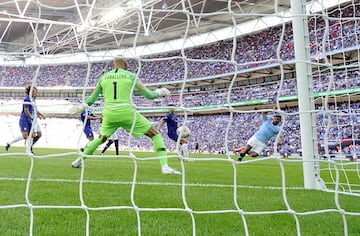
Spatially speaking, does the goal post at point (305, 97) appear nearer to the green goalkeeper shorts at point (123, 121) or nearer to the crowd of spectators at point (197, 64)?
the green goalkeeper shorts at point (123, 121)

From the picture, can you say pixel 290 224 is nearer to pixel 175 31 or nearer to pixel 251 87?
pixel 251 87

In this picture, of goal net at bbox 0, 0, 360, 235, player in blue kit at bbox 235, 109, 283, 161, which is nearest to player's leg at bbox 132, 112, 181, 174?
goal net at bbox 0, 0, 360, 235

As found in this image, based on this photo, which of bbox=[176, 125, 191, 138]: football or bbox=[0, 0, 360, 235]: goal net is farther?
bbox=[176, 125, 191, 138]: football

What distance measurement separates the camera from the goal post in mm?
4422

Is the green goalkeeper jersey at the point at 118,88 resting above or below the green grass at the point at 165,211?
above

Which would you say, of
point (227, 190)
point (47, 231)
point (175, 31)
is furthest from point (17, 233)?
point (175, 31)

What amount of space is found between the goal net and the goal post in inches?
0.5

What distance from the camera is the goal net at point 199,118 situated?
271cm

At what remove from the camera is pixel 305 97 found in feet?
14.7

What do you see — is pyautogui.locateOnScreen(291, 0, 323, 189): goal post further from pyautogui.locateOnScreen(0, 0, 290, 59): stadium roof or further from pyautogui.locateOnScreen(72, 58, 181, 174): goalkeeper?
pyautogui.locateOnScreen(0, 0, 290, 59): stadium roof

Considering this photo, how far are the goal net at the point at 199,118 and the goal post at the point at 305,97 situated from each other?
1 cm

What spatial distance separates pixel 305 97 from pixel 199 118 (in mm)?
27521

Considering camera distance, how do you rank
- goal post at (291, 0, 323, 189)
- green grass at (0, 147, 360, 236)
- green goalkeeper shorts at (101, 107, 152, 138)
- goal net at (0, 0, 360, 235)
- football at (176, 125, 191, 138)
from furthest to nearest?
green goalkeeper shorts at (101, 107, 152, 138), goal post at (291, 0, 323, 189), football at (176, 125, 191, 138), goal net at (0, 0, 360, 235), green grass at (0, 147, 360, 236)

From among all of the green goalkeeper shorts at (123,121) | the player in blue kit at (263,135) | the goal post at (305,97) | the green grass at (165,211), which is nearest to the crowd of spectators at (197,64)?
the player in blue kit at (263,135)
